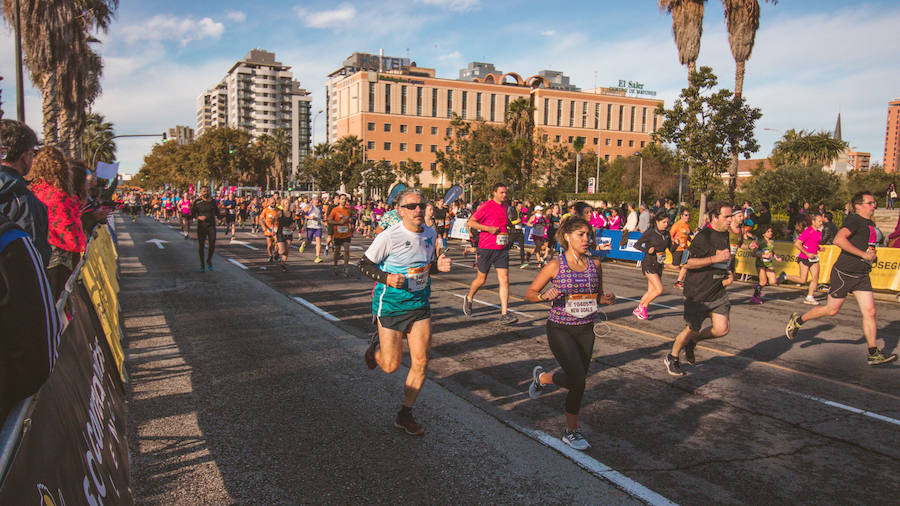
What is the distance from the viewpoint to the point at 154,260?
16578 millimetres

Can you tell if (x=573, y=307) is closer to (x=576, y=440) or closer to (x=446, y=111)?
(x=576, y=440)

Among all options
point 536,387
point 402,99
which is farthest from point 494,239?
point 402,99

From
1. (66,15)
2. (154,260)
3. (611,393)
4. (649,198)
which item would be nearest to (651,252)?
(611,393)

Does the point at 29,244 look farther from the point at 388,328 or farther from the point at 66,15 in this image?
the point at 66,15

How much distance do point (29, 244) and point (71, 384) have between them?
4.33 ft

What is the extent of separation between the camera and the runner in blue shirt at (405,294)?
4.70 m

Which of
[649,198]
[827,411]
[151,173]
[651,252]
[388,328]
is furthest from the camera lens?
[151,173]

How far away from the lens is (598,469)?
4082 mm

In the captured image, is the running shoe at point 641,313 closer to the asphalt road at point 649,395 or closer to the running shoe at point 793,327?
the asphalt road at point 649,395

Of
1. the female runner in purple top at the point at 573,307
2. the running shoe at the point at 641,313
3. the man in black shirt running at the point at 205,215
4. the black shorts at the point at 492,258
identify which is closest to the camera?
the female runner in purple top at the point at 573,307

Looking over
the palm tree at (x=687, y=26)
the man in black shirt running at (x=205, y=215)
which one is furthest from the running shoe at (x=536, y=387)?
the palm tree at (x=687, y=26)

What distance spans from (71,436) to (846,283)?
8.03 m

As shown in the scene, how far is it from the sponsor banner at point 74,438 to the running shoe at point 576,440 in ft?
9.53

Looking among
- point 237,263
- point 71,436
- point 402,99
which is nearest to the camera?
point 71,436
